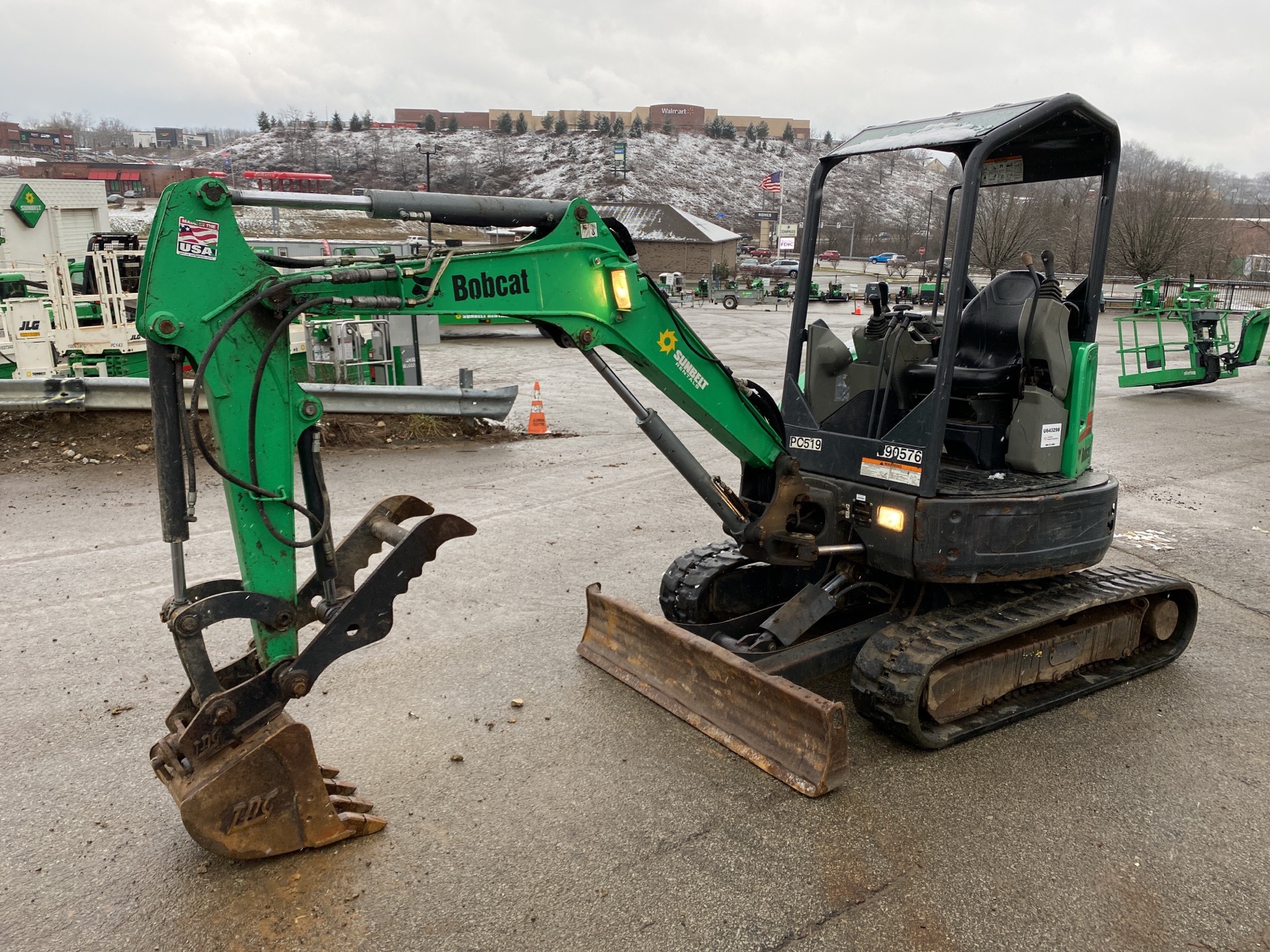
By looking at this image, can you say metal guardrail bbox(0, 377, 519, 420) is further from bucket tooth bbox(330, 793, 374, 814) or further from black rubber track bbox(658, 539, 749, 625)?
bucket tooth bbox(330, 793, 374, 814)

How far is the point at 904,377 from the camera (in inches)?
205

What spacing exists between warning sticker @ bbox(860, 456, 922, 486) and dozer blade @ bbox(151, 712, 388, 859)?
300cm

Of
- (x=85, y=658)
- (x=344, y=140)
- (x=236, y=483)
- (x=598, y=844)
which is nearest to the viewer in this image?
(x=236, y=483)

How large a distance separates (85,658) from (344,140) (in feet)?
440

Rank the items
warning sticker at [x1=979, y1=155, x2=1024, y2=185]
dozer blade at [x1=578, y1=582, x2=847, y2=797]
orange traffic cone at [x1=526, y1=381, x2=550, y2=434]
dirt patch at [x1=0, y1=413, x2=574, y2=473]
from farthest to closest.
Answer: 1. orange traffic cone at [x1=526, y1=381, x2=550, y2=434]
2. dirt patch at [x1=0, y1=413, x2=574, y2=473]
3. warning sticker at [x1=979, y1=155, x2=1024, y2=185]
4. dozer blade at [x1=578, y1=582, x2=847, y2=797]

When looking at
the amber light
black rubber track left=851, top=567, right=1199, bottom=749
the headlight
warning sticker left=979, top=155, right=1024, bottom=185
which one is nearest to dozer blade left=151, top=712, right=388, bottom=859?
the headlight

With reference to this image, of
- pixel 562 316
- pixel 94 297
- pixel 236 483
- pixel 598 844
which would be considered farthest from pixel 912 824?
pixel 94 297

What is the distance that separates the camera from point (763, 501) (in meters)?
5.29

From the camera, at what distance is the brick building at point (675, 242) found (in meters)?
56.2

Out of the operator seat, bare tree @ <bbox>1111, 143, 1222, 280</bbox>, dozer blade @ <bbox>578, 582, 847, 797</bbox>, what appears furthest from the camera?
bare tree @ <bbox>1111, 143, 1222, 280</bbox>

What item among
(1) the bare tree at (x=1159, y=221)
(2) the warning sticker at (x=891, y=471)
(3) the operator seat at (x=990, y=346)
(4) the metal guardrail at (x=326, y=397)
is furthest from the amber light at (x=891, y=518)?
(1) the bare tree at (x=1159, y=221)

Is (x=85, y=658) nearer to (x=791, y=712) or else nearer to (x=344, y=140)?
(x=791, y=712)

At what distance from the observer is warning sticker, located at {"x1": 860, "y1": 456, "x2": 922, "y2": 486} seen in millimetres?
4723

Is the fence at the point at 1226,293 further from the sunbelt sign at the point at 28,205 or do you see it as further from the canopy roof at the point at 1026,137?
the canopy roof at the point at 1026,137
